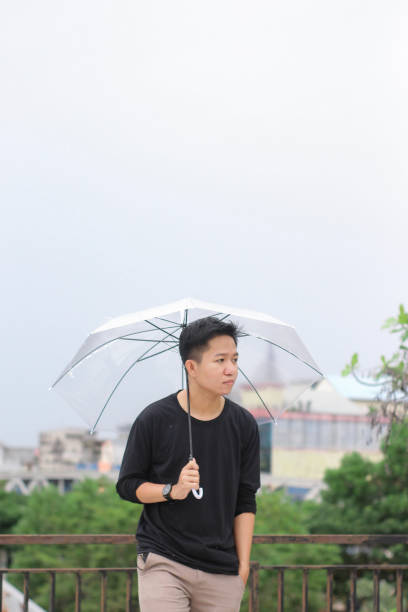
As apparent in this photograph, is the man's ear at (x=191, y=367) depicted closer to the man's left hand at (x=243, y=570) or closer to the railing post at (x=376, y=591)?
the man's left hand at (x=243, y=570)

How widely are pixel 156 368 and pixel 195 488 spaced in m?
0.72

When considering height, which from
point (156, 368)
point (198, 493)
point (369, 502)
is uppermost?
point (156, 368)

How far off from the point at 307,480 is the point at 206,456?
58887 millimetres

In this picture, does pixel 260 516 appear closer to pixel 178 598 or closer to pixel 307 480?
pixel 178 598

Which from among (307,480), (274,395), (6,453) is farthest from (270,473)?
(274,395)

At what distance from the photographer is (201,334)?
2.21 meters

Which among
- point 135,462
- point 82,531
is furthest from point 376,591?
point 82,531

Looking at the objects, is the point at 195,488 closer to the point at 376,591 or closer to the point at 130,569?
the point at 130,569

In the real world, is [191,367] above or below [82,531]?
above

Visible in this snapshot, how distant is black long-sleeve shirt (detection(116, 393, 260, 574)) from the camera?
7.06 ft

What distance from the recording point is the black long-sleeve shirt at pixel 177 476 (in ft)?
7.06

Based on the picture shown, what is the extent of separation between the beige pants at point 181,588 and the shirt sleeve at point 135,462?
0.20 meters

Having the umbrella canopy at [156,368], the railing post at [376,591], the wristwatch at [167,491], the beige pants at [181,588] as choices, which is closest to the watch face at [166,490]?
the wristwatch at [167,491]

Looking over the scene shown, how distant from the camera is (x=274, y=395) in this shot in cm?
276
